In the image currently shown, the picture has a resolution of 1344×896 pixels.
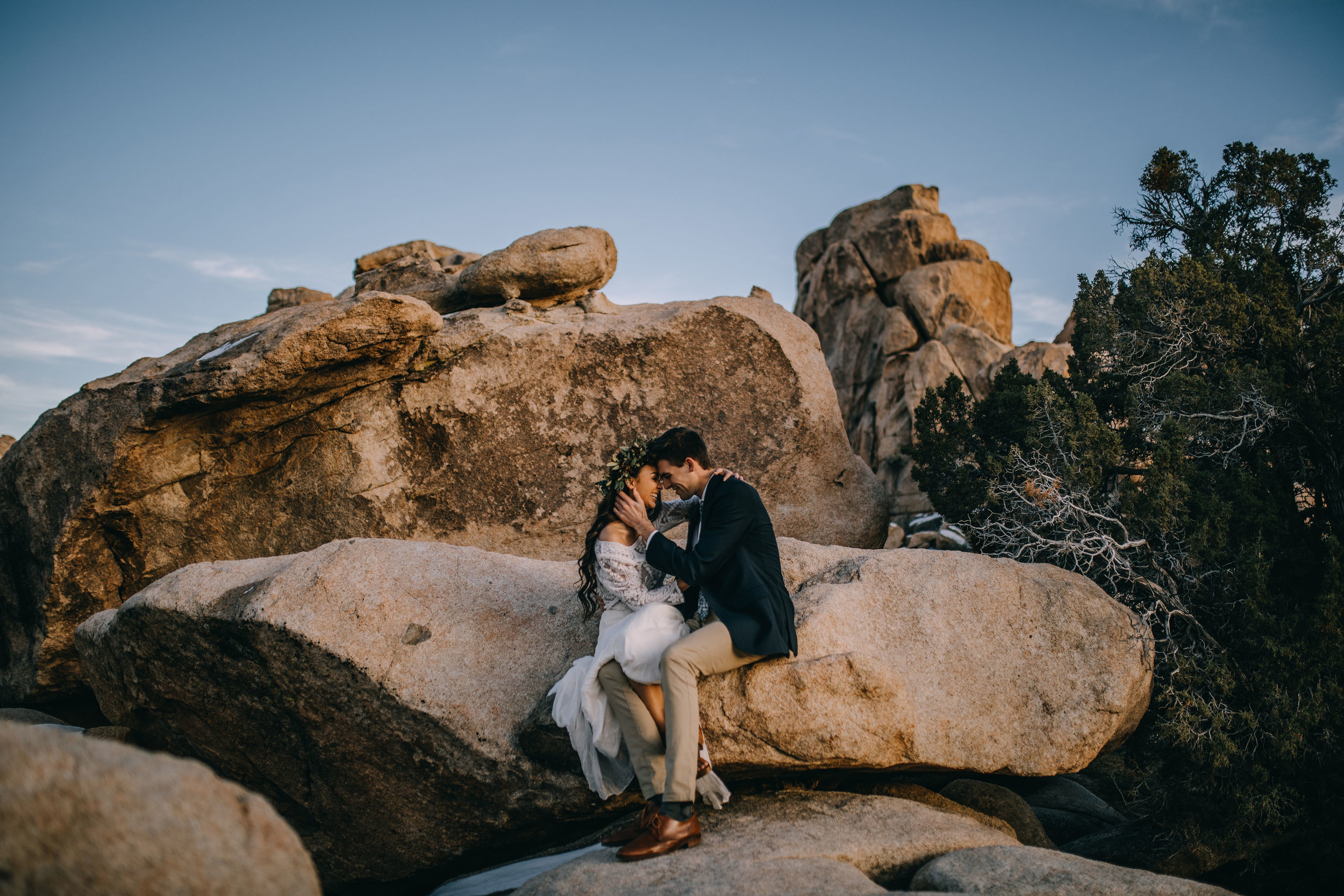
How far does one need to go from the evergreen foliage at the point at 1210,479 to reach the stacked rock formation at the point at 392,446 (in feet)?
6.66

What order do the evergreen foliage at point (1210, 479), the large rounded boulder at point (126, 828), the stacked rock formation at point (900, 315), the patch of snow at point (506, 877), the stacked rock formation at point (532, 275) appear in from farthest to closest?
the stacked rock formation at point (900, 315), the stacked rock formation at point (532, 275), the evergreen foliage at point (1210, 479), the patch of snow at point (506, 877), the large rounded boulder at point (126, 828)

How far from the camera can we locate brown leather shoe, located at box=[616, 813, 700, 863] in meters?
4.67

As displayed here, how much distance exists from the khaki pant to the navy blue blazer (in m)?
0.12

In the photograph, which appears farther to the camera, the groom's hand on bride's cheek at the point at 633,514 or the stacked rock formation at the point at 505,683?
the stacked rock formation at the point at 505,683

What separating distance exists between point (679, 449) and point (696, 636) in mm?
1286

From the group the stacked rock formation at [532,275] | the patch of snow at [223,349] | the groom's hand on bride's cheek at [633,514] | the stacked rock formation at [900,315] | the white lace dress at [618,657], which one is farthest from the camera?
the stacked rock formation at [900,315]

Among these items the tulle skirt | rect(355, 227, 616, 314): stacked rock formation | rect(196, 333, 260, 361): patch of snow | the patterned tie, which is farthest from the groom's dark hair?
rect(355, 227, 616, 314): stacked rock formation

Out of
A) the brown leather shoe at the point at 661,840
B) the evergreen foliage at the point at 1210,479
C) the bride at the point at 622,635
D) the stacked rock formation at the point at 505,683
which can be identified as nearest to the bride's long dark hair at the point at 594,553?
the bride at the point at 622,635

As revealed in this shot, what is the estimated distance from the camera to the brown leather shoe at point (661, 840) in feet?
15.3

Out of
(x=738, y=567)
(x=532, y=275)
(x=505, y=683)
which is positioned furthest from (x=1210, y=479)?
(x=532, y=275)

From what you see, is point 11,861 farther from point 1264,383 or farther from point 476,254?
point 476,254

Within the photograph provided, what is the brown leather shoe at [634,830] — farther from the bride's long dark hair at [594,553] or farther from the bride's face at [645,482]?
the bride's face at [645,482]

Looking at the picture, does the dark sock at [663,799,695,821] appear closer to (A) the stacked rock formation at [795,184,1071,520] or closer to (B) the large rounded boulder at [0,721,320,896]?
(B) the large rounded boulder at [0,721,320,896]

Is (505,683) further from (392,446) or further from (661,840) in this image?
(392,446)
